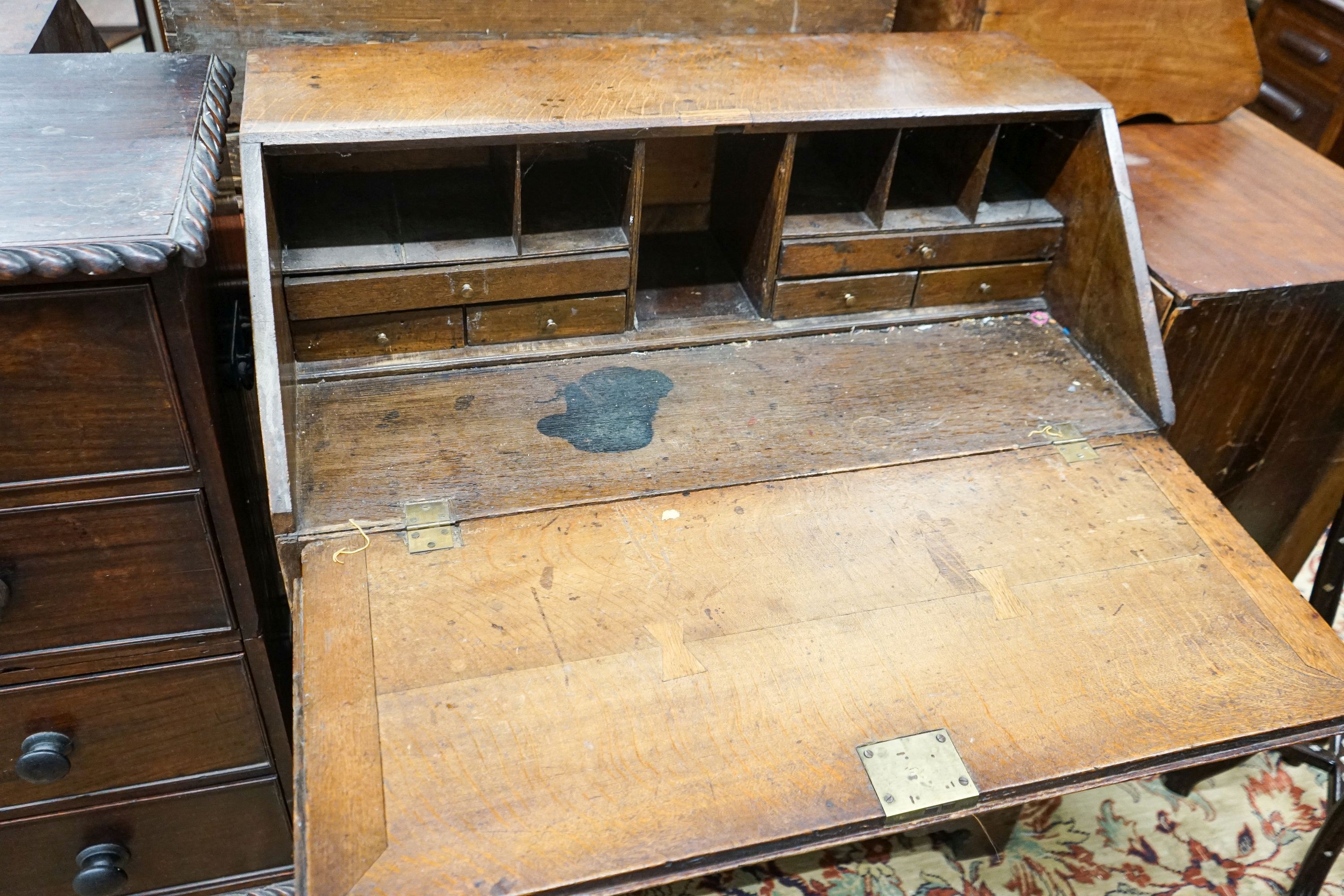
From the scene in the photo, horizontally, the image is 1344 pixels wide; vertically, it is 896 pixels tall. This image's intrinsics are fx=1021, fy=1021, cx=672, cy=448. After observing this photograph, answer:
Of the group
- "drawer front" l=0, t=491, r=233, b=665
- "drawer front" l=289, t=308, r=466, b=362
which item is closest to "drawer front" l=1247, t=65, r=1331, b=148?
"drawer front" l=289, t=308, r=466, b=362

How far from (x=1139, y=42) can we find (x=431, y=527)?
1661 mm

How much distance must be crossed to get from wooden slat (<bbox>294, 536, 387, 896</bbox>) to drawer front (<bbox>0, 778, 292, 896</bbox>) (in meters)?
0.67

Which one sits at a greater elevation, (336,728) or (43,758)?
(336,728)

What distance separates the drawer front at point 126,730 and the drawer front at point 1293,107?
3407mm

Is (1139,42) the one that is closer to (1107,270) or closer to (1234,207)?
(1234,207)

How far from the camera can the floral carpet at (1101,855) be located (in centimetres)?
204

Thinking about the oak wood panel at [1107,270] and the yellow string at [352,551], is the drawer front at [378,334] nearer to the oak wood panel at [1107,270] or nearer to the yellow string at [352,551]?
the yellow string at [352,551]

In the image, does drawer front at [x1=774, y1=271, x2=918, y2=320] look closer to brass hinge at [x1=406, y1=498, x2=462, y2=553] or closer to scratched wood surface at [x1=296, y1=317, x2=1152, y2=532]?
scratched wood surface at [x1=296, y1=317, x2=1152, y2=532]

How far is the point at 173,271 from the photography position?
1.14m

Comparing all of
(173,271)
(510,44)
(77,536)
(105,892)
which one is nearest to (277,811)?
(105,892)

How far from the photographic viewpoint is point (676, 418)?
150 centimetres

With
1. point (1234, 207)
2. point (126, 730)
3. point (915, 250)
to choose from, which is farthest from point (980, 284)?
point (126, 730)

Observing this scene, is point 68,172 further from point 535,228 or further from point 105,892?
point 105,892

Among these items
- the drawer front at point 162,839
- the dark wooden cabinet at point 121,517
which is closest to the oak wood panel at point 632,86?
the dark wooden cabinet at point 121,517
